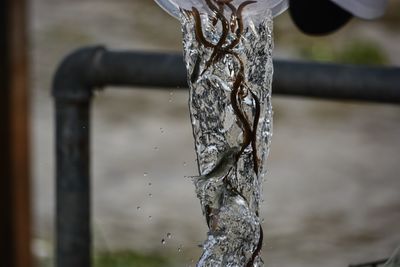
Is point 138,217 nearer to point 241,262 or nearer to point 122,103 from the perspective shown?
point 122,103

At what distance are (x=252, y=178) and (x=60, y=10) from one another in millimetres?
4737

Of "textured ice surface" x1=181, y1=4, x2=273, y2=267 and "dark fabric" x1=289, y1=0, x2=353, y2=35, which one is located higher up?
"dark fabric" x1=289, y1=0, x2=353, y2=35

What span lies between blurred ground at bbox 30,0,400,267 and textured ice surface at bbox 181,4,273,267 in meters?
1.88

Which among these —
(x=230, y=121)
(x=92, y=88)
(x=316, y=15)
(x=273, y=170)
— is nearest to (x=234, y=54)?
(x=230, y=121)

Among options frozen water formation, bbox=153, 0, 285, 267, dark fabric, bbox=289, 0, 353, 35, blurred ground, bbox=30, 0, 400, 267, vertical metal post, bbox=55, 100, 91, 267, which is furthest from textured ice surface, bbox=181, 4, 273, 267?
blurred ground, bbox=30, 0, 400, 267

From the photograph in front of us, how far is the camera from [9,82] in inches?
81.2

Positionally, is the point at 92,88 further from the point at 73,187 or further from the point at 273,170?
the point at 273,170

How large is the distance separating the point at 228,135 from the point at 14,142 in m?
0.99

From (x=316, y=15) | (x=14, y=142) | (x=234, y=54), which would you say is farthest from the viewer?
(x=14, y=142)

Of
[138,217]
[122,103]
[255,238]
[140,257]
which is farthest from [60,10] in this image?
[255,238]

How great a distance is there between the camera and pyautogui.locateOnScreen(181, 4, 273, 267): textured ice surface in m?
1.13

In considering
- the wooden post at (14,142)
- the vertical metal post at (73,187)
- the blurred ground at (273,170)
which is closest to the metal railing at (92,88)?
the vertical metal post at (73,187)

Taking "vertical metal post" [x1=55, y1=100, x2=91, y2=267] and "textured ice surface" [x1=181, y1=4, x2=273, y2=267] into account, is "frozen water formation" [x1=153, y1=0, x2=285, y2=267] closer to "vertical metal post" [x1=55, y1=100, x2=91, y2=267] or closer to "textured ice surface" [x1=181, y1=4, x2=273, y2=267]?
"textured ice surface" [x1=181, y1=4, x2=273, y2=267]

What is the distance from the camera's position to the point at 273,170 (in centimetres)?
391
